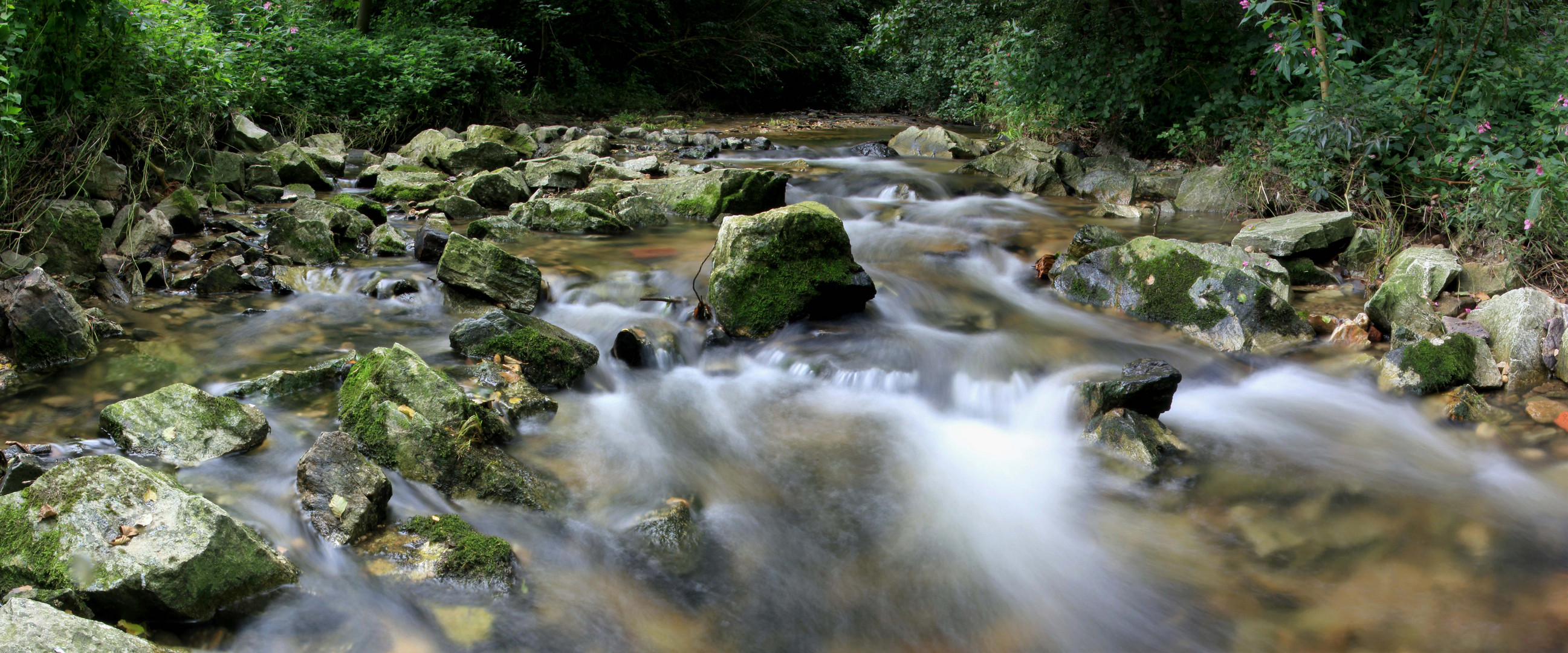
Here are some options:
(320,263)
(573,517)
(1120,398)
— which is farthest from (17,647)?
(320,263)

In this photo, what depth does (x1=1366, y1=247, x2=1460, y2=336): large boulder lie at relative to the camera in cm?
545

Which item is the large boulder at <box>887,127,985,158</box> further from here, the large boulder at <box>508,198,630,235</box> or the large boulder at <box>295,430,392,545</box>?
the large boulder at <box>295,430,392,545</box>

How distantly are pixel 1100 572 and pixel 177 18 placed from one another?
24.1ft

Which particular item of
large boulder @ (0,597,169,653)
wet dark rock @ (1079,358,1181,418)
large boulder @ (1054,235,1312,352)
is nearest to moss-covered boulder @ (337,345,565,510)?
large boulder @ (0,597,169,653)

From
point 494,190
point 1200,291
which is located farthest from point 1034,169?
point 494,190

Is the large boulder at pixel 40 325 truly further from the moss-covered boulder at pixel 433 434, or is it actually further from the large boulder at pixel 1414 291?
the large boulder at pixel 1414 291

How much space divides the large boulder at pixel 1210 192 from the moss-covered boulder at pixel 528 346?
731cm

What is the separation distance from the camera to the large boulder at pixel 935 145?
45.4 ft

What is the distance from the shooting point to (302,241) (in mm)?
6473

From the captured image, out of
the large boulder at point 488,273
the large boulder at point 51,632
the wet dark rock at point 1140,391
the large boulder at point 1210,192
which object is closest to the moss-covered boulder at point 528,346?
the large boulder at point 488,273

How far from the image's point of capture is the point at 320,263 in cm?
642

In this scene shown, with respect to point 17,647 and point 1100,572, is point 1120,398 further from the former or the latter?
point 17,647

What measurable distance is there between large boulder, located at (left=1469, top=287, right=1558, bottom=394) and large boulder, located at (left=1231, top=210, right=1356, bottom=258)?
4.73 feet

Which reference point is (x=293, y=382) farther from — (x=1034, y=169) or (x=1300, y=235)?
(x=1034, y=169)
